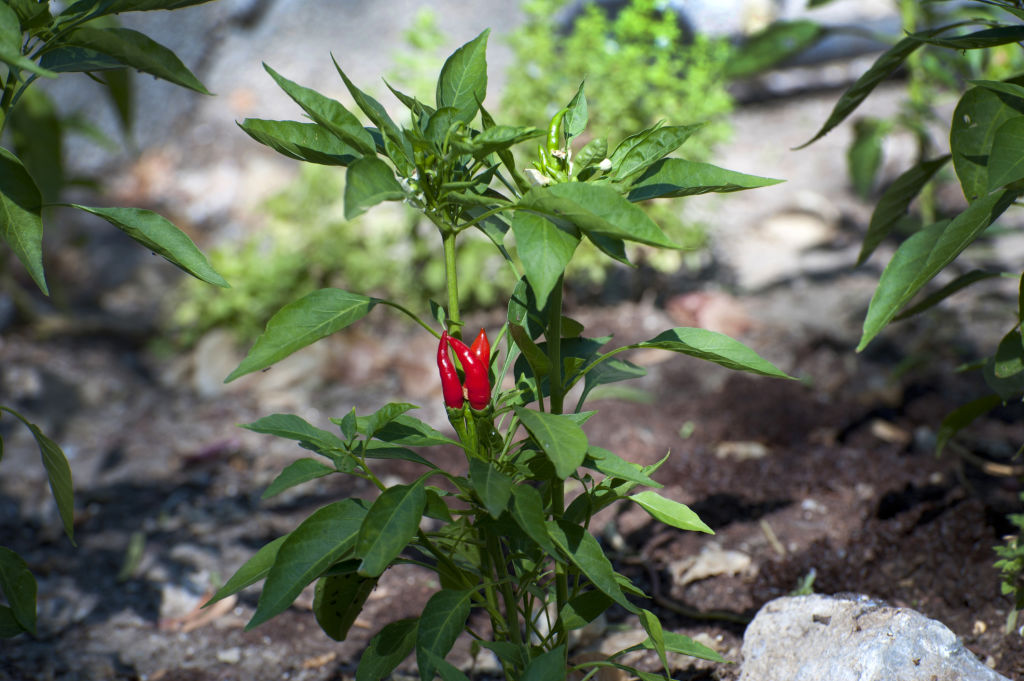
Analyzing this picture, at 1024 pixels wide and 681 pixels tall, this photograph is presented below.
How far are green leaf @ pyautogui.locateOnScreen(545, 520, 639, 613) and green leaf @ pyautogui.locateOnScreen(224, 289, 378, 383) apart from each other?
402 millimetres

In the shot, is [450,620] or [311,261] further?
[311,261]

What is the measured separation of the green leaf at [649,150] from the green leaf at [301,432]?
0.55 metres

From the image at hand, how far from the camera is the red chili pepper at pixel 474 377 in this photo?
1212 mm

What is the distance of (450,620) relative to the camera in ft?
4.05

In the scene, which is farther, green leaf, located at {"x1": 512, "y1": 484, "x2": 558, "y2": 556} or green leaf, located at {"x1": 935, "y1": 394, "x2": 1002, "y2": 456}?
green leaf, located at {"x1": 935, "y1": 394, "x2": 1002, "y2": 456}

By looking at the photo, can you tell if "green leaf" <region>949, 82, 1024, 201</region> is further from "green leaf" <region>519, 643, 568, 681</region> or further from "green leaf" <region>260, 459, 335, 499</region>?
"green leaf" <region>260, 459, 335, 499</region>

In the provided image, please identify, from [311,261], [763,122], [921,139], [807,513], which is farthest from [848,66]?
[807,513]

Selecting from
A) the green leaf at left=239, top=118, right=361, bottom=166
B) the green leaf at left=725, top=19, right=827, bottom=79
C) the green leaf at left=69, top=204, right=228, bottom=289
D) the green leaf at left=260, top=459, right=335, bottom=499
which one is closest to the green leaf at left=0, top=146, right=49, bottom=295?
the green leaf at left=69, top=204, right=228, bottom=289

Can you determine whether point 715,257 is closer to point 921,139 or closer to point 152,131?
point 921,139

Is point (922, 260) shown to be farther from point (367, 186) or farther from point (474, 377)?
point (367, 186)

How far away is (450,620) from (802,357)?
233 centimetres

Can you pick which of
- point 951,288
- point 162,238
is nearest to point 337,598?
point 162,238

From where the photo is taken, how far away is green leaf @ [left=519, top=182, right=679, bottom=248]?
3.34ft

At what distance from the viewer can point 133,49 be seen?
1373mm
